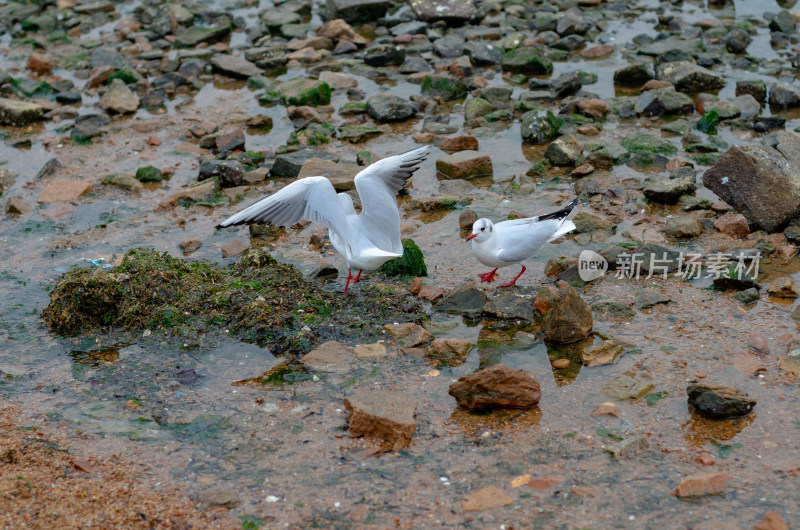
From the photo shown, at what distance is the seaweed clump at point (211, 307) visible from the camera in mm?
6258

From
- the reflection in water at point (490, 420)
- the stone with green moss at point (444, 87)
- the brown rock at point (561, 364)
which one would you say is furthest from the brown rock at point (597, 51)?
the reflection in water at point (490, 420)

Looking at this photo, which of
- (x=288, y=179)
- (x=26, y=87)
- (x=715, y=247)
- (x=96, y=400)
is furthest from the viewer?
(x=26, y=87)

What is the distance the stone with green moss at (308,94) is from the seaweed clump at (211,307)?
5.18 meters

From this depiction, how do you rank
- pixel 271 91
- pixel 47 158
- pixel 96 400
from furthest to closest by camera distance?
pixel 271 91, pixel 47 158, pixel 96 400

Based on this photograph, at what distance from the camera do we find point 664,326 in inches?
241

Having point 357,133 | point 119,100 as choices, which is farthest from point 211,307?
point 119,100

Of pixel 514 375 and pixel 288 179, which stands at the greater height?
pixel 514 375

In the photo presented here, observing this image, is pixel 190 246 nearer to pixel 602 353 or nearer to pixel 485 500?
pixel 602 353

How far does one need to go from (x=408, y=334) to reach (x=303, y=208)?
147 centimetres

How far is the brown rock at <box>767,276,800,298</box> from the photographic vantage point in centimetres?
627

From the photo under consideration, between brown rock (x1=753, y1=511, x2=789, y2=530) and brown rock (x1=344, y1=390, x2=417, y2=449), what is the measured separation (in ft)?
6.63

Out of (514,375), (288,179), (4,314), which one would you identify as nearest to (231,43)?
(288,179)

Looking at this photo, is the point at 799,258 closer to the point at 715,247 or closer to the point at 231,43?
the point at 715,247

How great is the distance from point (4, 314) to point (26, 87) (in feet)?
25.0
